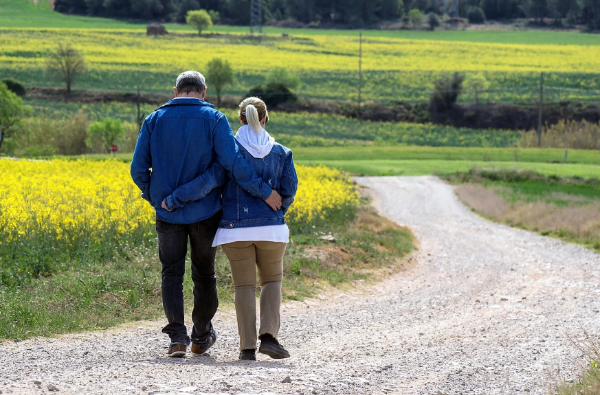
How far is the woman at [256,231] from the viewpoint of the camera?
6.88 m

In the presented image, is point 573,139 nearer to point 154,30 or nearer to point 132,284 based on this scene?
point 132,284

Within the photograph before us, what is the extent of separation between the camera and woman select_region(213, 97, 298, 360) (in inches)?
271

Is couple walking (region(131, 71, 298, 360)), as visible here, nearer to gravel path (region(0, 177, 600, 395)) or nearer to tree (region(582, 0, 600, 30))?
gravel path (region(0, 177, 600, 395))

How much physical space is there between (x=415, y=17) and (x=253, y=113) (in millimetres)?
129144

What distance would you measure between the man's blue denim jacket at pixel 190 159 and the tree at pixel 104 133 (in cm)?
3954

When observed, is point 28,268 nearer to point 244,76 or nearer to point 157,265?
→ point 157,265

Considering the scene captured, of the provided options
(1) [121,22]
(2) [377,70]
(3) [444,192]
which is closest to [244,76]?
(2) [377,70]

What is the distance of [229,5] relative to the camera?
4808 inches

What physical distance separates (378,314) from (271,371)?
4172 mm

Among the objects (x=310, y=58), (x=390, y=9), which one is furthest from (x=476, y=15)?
(x=310, y=58)

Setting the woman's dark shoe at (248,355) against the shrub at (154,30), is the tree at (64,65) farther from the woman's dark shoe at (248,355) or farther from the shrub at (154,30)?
the woman's dark shoe at (248,355)

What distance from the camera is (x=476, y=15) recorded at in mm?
136125

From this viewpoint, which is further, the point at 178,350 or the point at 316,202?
the point at 316,202

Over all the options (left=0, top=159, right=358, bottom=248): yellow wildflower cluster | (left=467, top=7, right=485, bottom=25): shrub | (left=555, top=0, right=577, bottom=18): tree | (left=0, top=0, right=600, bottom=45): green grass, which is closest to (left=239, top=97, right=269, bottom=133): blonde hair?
(left=0, top=159, right=358, bottom=248): yellow wildflower cluster
